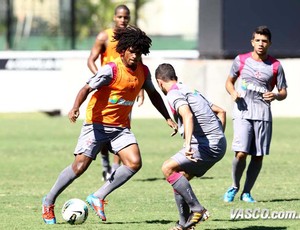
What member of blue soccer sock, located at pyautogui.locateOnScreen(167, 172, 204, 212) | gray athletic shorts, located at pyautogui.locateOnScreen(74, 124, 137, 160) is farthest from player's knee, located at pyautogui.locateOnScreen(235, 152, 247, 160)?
blue soccer sock, located at pyautogui.locateOnScreen(167, 172, 204, 212)

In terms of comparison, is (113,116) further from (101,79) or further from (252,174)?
(252,174)

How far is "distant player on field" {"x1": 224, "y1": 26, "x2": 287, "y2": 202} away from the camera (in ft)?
39.8

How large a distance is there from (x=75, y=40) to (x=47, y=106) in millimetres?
3056

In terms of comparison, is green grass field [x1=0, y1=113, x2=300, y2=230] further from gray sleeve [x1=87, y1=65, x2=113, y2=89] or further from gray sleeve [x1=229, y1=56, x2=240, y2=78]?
gray sleeve [x1=229, y1=56, x2=240, y2=78]

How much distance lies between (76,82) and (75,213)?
15069 mm

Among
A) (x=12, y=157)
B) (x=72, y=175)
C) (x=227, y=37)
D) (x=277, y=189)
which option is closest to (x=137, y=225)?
(x=72, y=175)

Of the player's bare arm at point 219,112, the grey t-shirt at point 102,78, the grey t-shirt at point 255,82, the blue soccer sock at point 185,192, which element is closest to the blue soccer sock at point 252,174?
the grey t-shirt at point 255,82

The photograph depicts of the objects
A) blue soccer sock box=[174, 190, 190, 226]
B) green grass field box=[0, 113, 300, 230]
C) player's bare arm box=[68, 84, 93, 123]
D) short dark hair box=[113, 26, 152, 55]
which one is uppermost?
short dark hair box=[113, 26, 152, 55]

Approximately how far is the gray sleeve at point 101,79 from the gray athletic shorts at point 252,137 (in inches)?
96.7

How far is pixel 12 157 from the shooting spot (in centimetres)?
1761

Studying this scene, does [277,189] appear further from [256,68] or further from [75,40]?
[75,40]

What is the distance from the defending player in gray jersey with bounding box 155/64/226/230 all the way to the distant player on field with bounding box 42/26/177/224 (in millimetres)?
535

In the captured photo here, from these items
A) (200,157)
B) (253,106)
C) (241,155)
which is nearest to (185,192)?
(200,157)

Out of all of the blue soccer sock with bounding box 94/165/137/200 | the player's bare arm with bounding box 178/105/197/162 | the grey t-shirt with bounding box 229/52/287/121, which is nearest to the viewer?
the player's bare arm with bounding box 178/105/197/162
